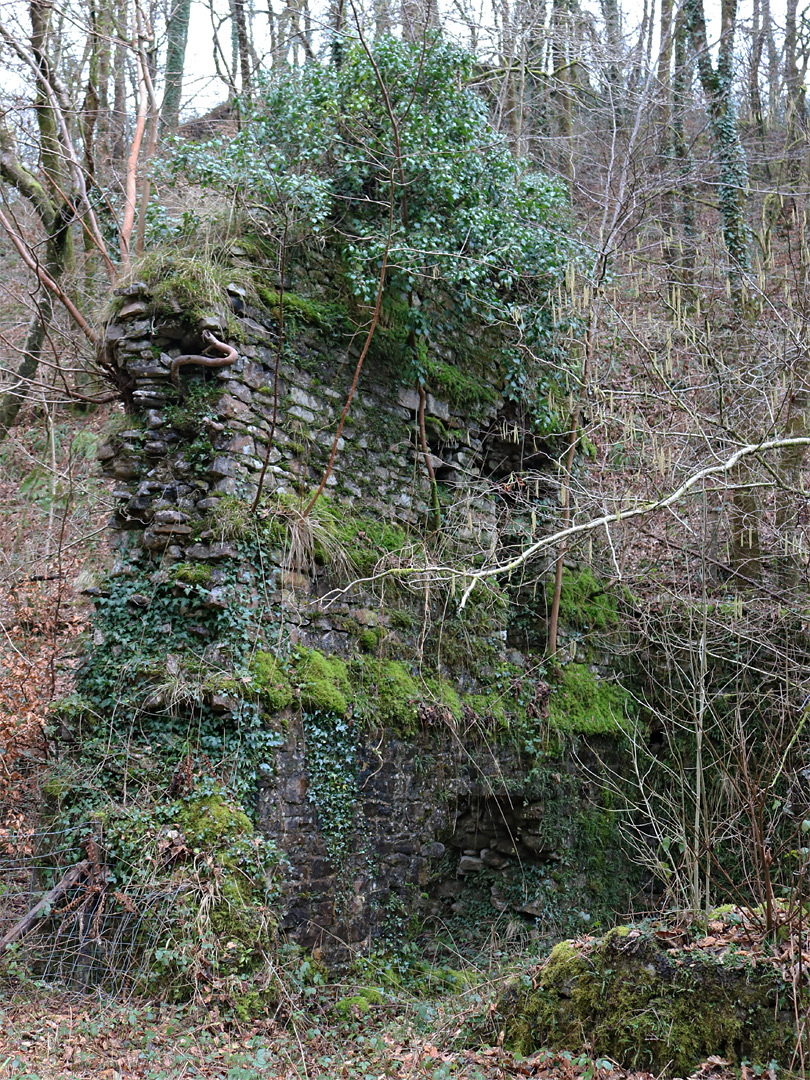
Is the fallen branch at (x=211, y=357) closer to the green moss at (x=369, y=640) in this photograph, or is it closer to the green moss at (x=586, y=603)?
the green moss at (x=369, y=640)

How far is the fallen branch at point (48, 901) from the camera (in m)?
4.60

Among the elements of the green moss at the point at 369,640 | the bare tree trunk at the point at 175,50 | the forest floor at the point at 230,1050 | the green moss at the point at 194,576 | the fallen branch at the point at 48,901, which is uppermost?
the bare tree trunk at the point at 175,50

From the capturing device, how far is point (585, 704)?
25.0ft

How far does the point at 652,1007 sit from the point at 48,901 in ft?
10.2

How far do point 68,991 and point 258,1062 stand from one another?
1.35m

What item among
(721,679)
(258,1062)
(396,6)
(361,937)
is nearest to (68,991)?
(258,1062)

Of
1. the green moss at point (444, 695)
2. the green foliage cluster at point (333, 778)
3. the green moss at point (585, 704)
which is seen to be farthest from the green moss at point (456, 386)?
the green foliage cluster at point (333, 778)

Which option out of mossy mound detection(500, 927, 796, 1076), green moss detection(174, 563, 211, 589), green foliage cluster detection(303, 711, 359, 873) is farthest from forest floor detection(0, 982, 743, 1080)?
green moss detection(174, 563, 211, 589)

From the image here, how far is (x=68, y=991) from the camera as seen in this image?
4.46 meters

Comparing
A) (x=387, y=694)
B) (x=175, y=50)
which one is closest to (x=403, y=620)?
(x=387, y=694)

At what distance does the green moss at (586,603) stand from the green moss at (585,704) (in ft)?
1.48

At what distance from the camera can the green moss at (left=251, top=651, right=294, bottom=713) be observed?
512 cm

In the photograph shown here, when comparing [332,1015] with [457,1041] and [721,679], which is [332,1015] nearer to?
[457,1041]

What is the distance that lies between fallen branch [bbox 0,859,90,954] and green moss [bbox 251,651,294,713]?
50.8 inches
